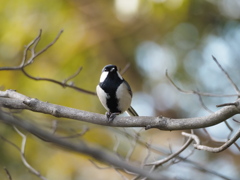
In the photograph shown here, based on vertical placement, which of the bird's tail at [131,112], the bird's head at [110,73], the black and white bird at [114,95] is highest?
the bird's head at [110,73]

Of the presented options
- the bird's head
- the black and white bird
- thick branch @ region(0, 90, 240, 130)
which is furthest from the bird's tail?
thick branch @ region(0, 90, 240, 130)

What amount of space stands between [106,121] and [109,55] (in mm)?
3629

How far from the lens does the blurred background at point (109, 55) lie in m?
5.49

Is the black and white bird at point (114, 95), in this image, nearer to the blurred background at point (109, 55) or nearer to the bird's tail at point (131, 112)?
the bird's tail at point (131, 112)

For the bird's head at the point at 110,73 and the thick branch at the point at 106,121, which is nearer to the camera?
the thick branch at the point at 106,121

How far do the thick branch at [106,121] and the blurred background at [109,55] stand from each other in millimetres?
2617

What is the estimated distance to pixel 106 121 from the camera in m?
2.61

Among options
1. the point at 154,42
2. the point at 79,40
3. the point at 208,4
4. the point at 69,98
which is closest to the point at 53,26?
the point at 79,40

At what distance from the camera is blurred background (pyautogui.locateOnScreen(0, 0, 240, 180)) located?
5.49 m

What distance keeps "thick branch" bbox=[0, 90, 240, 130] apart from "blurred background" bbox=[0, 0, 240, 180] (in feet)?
8.59

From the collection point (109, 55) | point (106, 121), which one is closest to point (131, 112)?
point (106, 121)

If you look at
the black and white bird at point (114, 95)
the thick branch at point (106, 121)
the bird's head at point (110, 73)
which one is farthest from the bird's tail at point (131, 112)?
the thick branch at point (106, 121)

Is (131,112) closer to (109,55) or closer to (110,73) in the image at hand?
(110,73)

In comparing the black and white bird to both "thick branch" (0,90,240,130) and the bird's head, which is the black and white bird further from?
"thick branch" (0,90,240,130)
